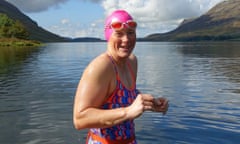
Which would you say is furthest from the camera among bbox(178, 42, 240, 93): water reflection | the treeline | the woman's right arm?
the treeline

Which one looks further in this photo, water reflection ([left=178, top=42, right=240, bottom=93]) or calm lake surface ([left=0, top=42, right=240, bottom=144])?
water reflection ([left=178, top=42, right=240, bottom=93])

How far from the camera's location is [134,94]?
485 cm

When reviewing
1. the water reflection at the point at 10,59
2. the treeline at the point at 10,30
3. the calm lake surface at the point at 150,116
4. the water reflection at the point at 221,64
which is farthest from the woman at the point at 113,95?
the treeline at the point at 10,30

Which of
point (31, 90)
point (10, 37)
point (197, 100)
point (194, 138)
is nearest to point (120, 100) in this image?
point (194, 138)

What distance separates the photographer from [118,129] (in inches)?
184

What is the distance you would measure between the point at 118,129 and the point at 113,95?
1.62ft

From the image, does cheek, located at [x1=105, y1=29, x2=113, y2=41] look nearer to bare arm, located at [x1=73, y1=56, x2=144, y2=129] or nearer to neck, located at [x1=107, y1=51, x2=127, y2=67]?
neck, located at [x1=107, y1=51, x2=127, y2=67]

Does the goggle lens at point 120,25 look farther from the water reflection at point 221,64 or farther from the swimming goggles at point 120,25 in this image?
the water reflection at point 221,64

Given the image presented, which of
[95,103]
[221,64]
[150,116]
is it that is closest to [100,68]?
[95,103]

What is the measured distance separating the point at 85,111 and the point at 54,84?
26.4 metres

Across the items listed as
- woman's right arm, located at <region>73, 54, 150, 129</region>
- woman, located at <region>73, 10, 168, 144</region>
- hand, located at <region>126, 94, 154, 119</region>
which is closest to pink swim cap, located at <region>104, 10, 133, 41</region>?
woman, located at <region>73, 10, 168, 144</region>

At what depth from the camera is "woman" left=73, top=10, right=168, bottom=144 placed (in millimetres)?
4180

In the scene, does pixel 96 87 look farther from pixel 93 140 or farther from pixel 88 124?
pixel 93 140

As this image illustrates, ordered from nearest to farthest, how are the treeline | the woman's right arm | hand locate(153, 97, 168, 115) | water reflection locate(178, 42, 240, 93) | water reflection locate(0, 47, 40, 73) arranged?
the woman's right arm, hand locate(153, 97, 168, 115), water reflection locate(178, 42, 240, 93), water reflection locate(0, 47, 40, 73), the treeline
